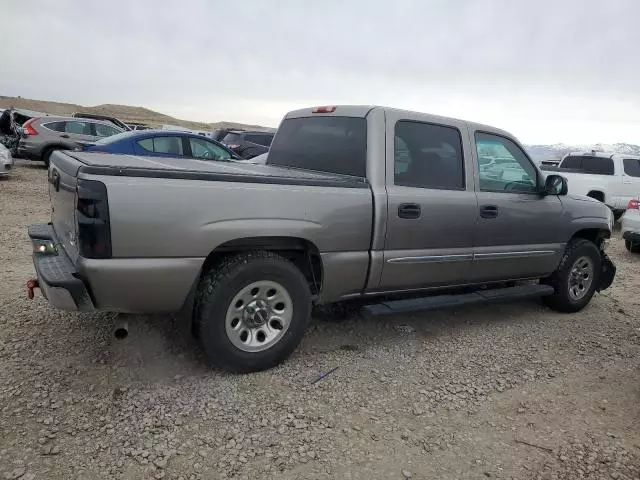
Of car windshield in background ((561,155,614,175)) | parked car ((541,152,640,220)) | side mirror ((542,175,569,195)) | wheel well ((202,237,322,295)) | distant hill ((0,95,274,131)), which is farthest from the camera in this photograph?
distant hill ((0,95,274,131))

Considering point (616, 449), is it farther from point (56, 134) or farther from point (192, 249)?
point (56, 134)

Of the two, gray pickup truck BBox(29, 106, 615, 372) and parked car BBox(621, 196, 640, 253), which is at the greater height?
gray pickup truck BBox(29, 106, 615, 372)

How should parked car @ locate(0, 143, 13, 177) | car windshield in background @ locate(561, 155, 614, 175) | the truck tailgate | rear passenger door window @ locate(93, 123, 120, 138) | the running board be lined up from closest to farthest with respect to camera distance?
the truck tailgate → the running board → car windshield in background @ locate(561, 155, 614, 175) → parked car @ locate(0, 143, 13, 177) → rear passenger door window @ locate(93, 123, 120, 138)

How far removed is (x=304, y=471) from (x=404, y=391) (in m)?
1.13

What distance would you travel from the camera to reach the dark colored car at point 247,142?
52.6 feet

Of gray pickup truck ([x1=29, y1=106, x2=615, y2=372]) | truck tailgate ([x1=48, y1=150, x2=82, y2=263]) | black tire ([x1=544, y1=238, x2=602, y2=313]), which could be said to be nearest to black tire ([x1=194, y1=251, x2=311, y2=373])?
gray pickup truck ([x1=29, y1=106, x2=615, y2=372])

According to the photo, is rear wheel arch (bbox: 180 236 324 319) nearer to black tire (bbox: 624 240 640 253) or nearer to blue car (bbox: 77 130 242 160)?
blue car (bbox: 77 130 242 160)

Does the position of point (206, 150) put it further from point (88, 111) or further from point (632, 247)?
point (88, 111)

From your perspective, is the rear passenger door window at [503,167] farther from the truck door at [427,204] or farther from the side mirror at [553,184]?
the truck door at [427,204]

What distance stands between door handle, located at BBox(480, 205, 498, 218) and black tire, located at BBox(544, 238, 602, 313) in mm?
1275

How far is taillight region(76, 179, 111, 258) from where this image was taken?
2941 mm

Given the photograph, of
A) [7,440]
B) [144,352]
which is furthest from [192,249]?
[7,440]

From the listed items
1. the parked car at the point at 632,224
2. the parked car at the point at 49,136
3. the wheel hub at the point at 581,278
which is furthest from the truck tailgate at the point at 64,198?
the parked car at the point at 49,136

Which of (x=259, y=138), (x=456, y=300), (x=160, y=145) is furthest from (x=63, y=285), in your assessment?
(x=259, y=138)
